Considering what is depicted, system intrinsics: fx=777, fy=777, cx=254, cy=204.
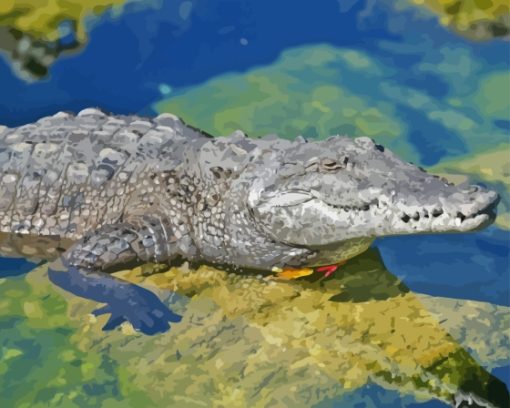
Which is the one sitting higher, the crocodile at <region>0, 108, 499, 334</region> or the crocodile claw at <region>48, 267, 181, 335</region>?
the crocodile at <region>0, 108, 499, 334</region>

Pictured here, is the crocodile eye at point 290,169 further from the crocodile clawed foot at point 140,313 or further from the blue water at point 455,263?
the crocodile clawed foot at point 140,313

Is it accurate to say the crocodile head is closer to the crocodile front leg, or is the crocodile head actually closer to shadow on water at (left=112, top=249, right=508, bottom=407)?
shadow on water at (left=112, top=249, right=508, bottom=407)

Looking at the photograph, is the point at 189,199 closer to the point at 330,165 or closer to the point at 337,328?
the point at 330,165

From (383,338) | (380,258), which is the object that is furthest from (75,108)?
(383,338)

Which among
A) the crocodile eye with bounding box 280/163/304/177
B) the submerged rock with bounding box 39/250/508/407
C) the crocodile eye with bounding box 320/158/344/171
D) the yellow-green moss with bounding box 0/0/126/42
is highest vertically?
the yellow-green moss with bounding box 0/0/126/42

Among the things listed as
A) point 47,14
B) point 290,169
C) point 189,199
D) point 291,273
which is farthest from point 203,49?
point 291,273

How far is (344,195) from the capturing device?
2506 millimetres

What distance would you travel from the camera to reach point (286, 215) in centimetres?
259

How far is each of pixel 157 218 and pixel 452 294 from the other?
107 cm

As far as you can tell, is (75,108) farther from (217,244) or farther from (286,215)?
(286,215)

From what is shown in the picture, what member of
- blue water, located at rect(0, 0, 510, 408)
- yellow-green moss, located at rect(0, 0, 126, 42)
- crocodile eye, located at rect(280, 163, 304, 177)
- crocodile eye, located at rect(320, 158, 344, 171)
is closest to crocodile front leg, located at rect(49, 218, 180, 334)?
crocodile eye, located at rect(280, 163, 304, 177)

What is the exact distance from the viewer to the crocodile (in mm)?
2445

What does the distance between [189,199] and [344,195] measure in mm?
618

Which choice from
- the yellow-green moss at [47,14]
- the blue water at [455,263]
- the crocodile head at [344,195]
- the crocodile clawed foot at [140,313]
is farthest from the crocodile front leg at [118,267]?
the yellow-green moss at [47,14]
